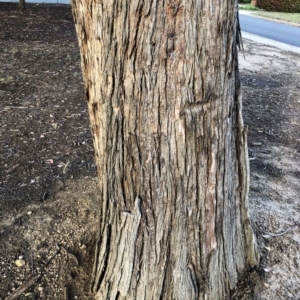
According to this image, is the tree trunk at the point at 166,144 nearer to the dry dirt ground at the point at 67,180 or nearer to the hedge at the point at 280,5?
the dry dirt ground at the point at 67,180

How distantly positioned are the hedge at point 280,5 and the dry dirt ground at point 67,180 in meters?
20.8

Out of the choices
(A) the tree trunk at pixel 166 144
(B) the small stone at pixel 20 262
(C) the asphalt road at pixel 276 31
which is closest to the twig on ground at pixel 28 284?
(B) the small stone at pixel 20 262

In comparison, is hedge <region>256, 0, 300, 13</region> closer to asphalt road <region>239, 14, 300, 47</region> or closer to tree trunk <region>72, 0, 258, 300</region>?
asphalt road <region>239, 14, 300, 47</region>

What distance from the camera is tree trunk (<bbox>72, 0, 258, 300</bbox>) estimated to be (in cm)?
163

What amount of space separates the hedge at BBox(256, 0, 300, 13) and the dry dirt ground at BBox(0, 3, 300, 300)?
20769mm

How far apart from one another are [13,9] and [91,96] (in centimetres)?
1245

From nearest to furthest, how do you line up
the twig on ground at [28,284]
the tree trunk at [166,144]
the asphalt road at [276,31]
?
the tree trunk at [166,144], the twig on ground at [28,284], the asphalt road at [276,31]

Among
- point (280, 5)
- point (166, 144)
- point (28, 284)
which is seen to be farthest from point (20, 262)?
point (280, 5)

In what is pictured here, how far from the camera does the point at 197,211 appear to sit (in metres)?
1.98

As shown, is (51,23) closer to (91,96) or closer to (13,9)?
(13,9)

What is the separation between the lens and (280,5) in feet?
84.6

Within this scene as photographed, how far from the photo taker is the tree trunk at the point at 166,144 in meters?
1.63

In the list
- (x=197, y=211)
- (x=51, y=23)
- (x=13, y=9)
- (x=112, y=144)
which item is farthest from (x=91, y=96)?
(x=13, y=9)

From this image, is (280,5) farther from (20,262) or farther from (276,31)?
(20,262)
